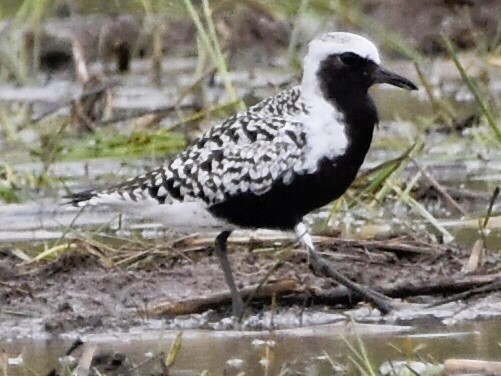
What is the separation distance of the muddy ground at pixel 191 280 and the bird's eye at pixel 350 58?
0.87 meters

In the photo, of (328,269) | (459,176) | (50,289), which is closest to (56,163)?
(459,176)

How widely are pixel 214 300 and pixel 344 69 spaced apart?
3.49 ft

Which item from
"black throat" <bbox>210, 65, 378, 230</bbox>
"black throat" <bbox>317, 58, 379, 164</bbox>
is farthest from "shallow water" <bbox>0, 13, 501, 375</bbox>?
"black throat" <bbox>317, 58, 379, 164</bbox>

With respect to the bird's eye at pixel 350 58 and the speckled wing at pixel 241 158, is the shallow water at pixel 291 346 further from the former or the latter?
the bird's eye at pixel 350 58

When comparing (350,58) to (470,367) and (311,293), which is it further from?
(470,367)

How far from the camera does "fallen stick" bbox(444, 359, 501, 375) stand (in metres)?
4.92

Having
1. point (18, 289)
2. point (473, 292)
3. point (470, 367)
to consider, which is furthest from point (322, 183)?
point (470, 367)

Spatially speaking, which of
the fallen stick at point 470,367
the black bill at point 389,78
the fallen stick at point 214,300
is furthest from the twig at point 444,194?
the fallen stick at point 470,367

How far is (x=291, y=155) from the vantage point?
6.56 meters

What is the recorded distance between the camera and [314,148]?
6535mm

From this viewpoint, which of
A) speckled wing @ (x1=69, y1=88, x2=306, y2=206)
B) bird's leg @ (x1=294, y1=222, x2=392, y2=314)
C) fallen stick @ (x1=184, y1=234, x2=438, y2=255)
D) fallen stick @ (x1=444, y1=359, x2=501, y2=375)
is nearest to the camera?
fallen stick @ (x1=444, y1=359, x2=501, y2=375)

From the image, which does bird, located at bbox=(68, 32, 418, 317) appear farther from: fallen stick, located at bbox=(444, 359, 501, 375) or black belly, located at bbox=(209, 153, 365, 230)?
fallen stick, located at bbox=(444, 359, 501, 375)

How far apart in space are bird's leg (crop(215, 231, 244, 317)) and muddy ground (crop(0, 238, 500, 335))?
0.07 metres

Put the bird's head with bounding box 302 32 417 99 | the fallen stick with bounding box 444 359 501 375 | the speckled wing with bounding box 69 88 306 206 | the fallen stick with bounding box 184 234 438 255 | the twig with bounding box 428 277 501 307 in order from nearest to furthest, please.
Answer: the fallen stick with bounding box 444 359 501 375, the twig with bounding box 428 277 501 307, the speckled wing with bounding box 69 88 306 206, the bird's head with bounding box 302 32 417 99, the fallen stick with bounding box 184 234 438 255
